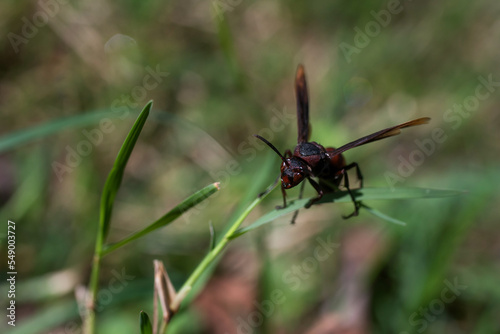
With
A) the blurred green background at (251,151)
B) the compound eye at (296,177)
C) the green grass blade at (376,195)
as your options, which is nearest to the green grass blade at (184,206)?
the green grass blade at (376,195)

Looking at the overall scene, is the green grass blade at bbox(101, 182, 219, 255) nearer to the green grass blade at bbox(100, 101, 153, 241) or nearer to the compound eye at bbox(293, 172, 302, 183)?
the green grass blade at bbox(100, 101, 153, 241)

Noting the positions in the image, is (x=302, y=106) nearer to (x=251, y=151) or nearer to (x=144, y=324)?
(x=144, y=324)

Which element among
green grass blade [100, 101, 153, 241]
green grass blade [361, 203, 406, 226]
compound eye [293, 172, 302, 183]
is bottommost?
green grass blade [361, 203, 406, 226]

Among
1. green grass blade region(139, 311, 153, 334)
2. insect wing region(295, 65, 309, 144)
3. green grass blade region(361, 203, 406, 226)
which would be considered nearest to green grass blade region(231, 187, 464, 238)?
green grass blade region(361, 203, 406, 226)

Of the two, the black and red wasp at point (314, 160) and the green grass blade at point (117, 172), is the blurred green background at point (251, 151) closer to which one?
the black and red wasp at point (314, 160)

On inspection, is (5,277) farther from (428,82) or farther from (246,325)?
(428,82)

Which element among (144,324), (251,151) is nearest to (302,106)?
(144,324)
